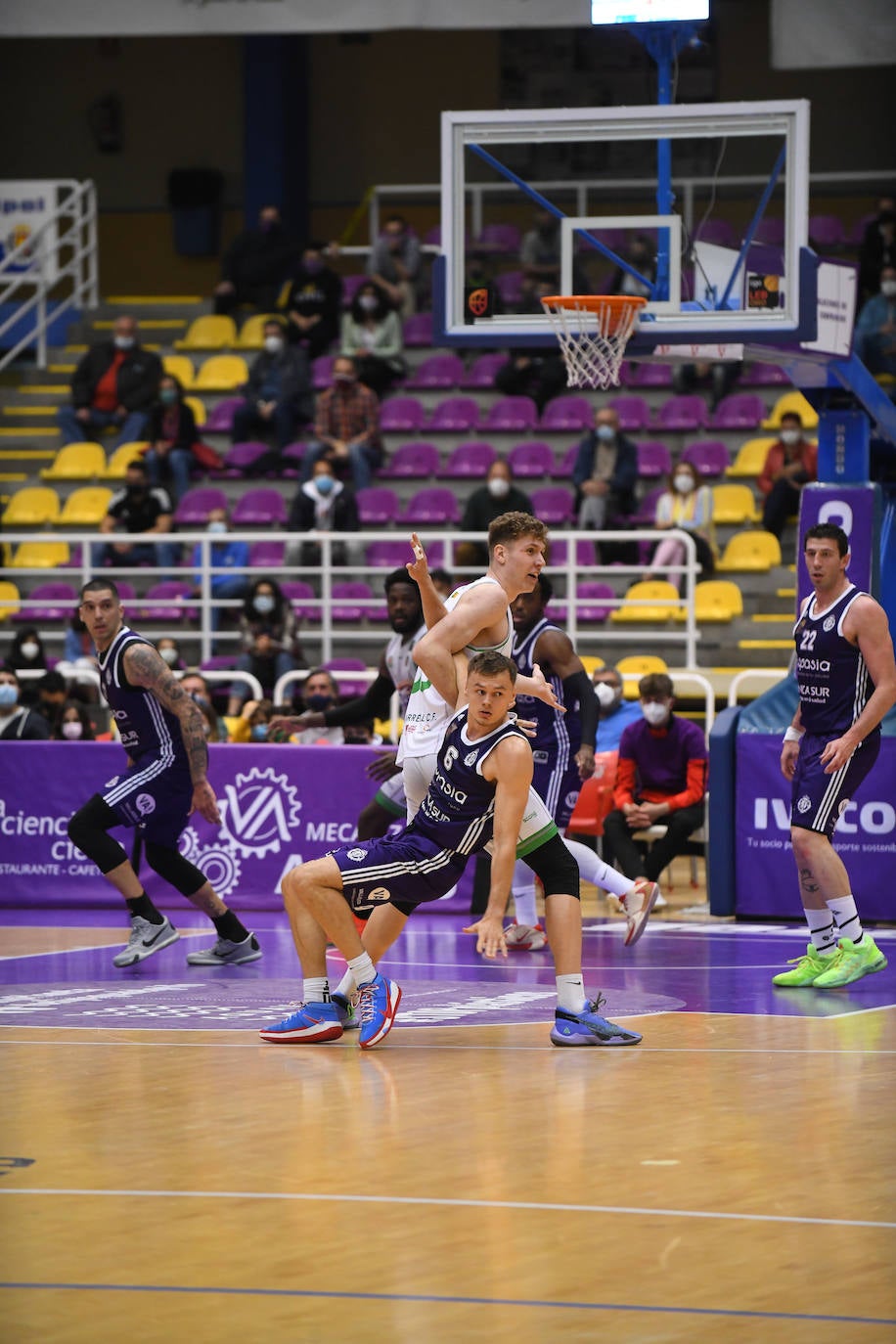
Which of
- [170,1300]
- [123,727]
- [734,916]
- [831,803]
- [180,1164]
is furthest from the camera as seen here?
[734,916]

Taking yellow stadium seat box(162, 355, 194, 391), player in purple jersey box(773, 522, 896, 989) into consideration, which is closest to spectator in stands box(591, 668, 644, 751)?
player in purple jersey box(773, 522, 896, 989)

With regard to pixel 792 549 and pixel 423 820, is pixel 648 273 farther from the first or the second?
pixel 792 549

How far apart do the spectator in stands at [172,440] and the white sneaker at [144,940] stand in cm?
1077

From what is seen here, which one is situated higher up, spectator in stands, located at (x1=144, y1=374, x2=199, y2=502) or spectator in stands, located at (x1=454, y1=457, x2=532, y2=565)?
spectator in stands, located at (x1=144, y1=374, x2=199, y2=502)

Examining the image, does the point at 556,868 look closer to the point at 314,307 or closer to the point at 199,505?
the point at 199,505

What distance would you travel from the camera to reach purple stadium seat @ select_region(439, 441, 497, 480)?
20688mm

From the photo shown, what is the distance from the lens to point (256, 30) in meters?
20.3

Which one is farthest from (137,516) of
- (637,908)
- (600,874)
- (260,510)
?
(637,908)

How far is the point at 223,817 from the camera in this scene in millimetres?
13375

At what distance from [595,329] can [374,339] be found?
1048cm

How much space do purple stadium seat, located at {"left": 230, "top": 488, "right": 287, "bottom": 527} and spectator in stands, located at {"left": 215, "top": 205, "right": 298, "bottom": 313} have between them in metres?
4.19

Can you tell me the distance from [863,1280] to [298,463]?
17.1 meters

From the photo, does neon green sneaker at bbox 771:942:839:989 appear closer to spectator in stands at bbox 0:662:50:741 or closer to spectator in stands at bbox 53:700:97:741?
spectator in stands at bbox 53:700:97:741

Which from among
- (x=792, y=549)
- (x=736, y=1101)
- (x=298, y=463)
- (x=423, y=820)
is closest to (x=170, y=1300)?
(x=736, y=1101)
